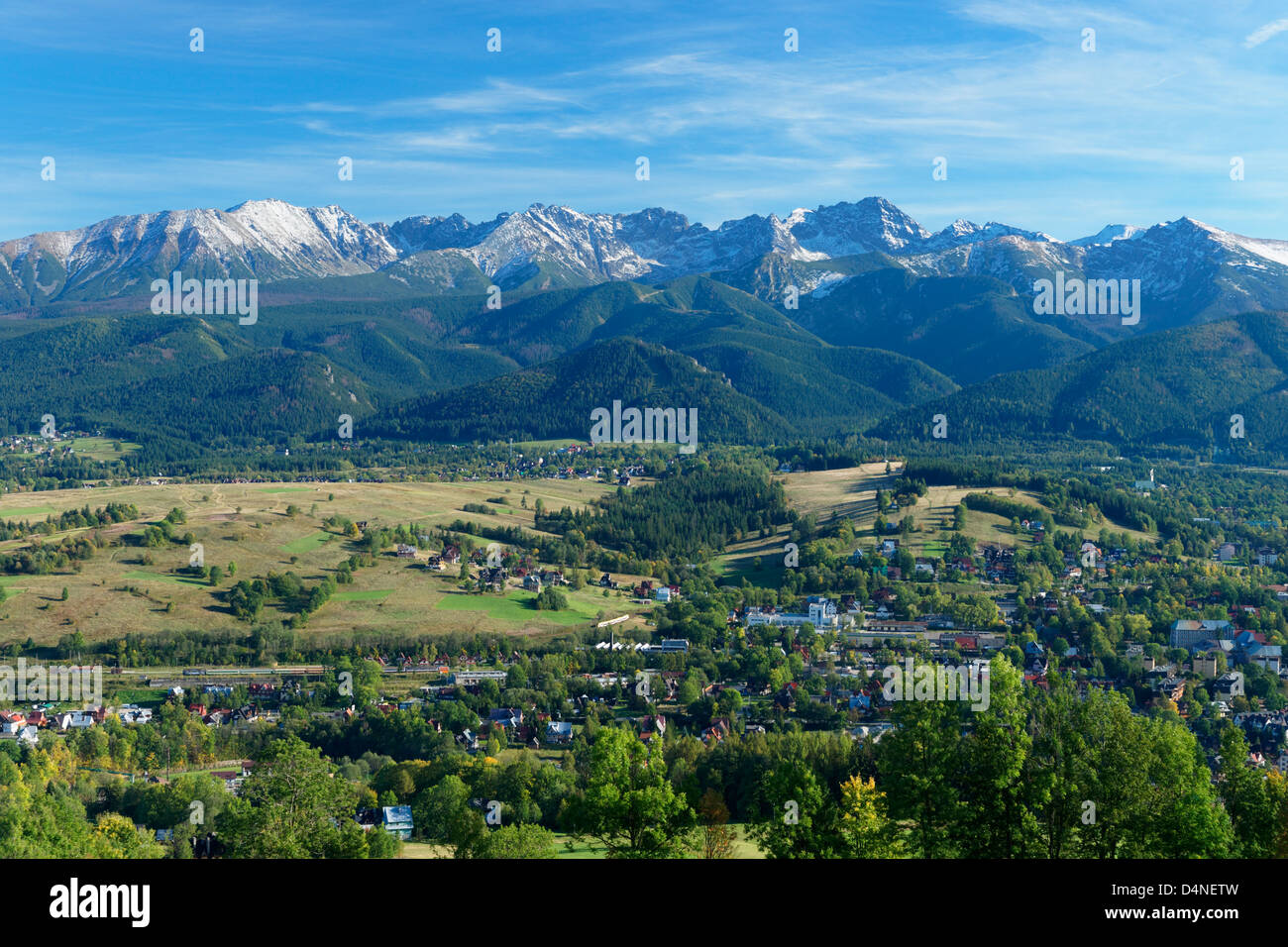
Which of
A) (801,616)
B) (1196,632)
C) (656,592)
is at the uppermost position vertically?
(656,592)

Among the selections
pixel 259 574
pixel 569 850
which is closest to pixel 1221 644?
pixel 569 850

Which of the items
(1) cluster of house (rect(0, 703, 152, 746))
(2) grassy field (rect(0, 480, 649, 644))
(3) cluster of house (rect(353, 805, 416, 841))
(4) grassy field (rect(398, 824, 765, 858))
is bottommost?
(1) cluster of house (rect(0, 703, 152, 746))

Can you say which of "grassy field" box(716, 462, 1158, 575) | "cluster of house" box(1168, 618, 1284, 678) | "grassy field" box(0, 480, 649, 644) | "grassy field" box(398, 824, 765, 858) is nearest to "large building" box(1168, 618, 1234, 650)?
"cluster of house" box(1168, 618, 1284, 678)

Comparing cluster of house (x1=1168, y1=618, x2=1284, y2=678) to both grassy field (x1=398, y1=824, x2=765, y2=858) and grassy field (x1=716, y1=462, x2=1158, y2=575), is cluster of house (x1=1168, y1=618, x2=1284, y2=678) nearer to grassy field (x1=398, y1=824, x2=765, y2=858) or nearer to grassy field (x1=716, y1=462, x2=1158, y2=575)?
grassy field (x1=716, y1=462, x2=1158, y2=575)

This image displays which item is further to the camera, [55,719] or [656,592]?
[656,592]

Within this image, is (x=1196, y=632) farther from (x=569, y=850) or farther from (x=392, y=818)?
(x=569, y=850)

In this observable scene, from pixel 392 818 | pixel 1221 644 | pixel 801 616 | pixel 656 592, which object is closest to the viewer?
pixel 392 818

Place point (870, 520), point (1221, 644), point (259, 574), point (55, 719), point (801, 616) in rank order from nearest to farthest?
point (55, 719)
point (1221, 644)
point (801, 616)
point (259, 574)
point (870, 520)
